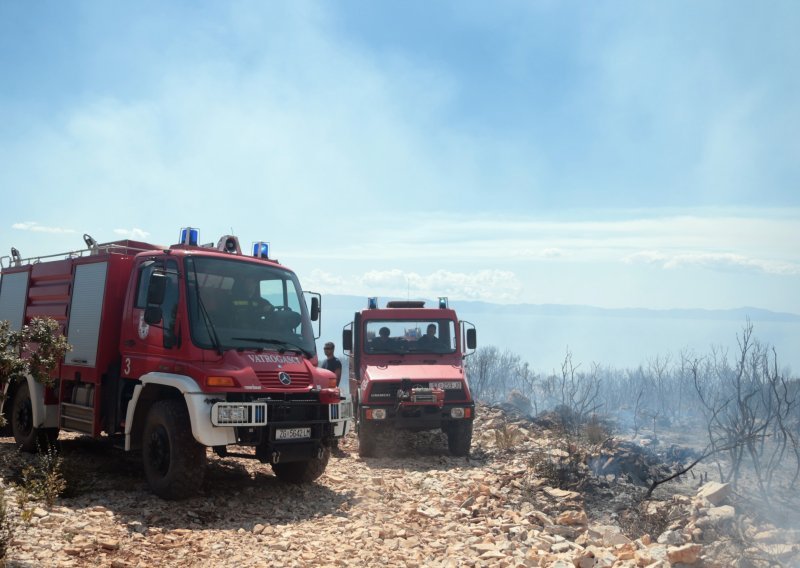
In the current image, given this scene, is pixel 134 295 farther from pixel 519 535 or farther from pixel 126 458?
pixel 519 535

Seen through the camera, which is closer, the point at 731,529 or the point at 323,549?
the point at 323,549

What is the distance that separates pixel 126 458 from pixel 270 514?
3328mm

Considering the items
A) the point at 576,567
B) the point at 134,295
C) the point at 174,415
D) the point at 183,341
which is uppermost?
the point at 134,295

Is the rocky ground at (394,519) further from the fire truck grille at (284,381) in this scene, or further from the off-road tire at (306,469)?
the fire truck grille at (284,381)

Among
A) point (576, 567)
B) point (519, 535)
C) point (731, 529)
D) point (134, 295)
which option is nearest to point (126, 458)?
point (134, 295)

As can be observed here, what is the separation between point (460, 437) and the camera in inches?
410

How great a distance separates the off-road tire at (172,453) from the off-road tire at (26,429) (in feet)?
8.76

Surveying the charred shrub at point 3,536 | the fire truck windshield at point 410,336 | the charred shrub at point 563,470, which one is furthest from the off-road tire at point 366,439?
the charred shrub at point 3,536

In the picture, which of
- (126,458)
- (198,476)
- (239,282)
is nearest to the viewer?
(198,476)

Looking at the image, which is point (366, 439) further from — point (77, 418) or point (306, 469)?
point (77, 418)

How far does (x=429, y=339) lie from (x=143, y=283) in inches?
207

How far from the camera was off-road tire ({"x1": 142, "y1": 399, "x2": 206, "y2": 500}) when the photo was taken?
655 cm

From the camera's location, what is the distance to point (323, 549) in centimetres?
556

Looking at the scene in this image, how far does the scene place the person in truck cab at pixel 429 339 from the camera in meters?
11.3
